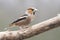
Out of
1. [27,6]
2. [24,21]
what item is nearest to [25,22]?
[24,21]

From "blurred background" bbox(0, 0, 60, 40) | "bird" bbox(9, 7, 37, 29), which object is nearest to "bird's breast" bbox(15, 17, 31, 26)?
"bird" bbox(9, 7, 37, 29)

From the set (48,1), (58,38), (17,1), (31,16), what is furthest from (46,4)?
(31,16)

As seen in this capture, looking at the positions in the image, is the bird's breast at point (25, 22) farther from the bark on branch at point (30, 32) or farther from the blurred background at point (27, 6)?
the blurred background at point (27, 6)

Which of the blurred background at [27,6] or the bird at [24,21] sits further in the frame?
the blurred background at [27,6]

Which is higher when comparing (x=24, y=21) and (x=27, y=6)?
(x=27, y=6)

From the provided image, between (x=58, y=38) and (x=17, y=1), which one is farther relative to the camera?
(x=17, y=1)

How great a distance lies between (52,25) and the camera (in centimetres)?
138

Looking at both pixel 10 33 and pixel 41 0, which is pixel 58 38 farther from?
pixel 10 33

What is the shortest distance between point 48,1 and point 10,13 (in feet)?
1.70

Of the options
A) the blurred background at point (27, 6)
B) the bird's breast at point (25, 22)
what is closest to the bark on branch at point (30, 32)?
the bird's breast at point (25, 22)

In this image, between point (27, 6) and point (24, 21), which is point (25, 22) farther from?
point (27, 6)

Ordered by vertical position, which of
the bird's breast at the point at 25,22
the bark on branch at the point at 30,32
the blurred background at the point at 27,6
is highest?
the blurred background at the point at 27,6

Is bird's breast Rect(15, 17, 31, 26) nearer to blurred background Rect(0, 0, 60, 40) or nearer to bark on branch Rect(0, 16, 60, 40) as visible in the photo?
bark on branch Rect(0, 16, 60, 40)

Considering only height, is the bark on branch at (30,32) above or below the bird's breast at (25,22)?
below
